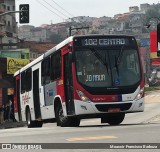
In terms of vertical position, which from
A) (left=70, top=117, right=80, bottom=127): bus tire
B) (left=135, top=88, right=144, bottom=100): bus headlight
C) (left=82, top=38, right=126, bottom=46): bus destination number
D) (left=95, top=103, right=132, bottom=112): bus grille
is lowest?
(left=70, top=117, right=80, bottom=127): bus tire

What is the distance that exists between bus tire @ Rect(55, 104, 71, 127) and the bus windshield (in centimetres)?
177

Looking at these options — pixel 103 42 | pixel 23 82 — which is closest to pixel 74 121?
pixel 103 42

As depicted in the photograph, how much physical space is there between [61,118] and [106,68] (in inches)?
105

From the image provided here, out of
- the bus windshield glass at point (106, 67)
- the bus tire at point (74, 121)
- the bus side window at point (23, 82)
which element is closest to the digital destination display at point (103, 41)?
the bus windshield glass at point (106, 67)

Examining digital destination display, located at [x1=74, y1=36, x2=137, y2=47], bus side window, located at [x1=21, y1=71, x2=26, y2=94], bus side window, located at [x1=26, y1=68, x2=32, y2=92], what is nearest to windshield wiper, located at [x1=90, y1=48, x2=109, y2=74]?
digital destination display, located at [x1=74, y1=36, x2=137, y2=47]

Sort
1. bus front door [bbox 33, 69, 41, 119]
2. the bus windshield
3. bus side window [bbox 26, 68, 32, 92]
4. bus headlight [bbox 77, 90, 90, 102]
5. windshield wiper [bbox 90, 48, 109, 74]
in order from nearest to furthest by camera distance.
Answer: bus headlight [bbox 77, 90, 90, 102]
the bus windshield
windshield wiper [bbox 90, 48, 109, 74]
bus front door [bbox 33, 69, 41, 119]
bus side window [bbox 26, 68, 32, 92]

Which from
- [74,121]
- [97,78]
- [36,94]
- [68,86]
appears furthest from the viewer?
[36,94]

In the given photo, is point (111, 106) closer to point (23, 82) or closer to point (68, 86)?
point (68, 86)

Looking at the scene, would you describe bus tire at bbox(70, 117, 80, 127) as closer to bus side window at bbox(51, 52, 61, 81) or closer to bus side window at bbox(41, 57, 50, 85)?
bus side window at bbox(51, 52, 61, 81)

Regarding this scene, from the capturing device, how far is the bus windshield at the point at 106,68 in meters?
15.8

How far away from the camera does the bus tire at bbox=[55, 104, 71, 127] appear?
55.1ft

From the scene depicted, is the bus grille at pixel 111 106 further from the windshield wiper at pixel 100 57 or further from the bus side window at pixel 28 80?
the bus side window at pixel 28 80

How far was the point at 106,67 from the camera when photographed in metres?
15.9

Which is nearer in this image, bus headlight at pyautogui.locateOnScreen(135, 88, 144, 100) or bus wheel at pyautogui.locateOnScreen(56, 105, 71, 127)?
bus headlight at pyautogui.locateOnScreen(135, 88, 144, 100)
